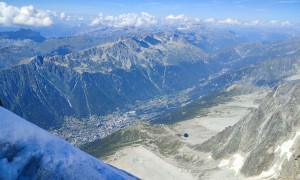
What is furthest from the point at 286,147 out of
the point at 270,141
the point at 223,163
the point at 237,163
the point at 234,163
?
the point at 223,163

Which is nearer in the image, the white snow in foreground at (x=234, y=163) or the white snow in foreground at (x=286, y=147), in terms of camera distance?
the white snow in foreground at (x=286, y=147)

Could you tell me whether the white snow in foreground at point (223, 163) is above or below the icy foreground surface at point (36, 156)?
below

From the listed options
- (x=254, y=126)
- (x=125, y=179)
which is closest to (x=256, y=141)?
(x=254, y=126)

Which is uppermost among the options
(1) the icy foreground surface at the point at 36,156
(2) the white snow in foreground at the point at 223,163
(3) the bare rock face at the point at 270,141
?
(1) the icy foreground surface at the point at 36,156

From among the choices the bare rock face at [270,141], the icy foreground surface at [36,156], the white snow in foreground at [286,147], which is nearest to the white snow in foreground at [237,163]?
the bare rock face at [270,141]

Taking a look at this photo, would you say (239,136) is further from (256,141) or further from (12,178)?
(12,178)

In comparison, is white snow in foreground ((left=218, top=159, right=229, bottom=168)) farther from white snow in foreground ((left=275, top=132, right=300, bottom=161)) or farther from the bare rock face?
white snow in foreground ((left=275, top=132, right=300, bottom=161))

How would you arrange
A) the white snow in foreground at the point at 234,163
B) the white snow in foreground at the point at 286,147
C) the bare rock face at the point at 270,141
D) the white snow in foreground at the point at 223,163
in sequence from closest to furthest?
1. the white snow in foreground at the point at 286,147
2. the bare rock face at the point at 270,141
3. the white snow in foreground at the point at 234,163
4. the white snow in foreground at the point at 223,163

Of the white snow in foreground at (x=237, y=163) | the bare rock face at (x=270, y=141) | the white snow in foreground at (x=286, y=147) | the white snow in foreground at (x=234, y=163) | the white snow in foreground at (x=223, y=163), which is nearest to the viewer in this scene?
the white snow in foreground at (x=286, y=147)

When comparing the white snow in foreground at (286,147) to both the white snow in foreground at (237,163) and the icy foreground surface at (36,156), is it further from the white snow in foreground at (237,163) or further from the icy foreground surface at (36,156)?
the icy foreground surface at (36,156)
